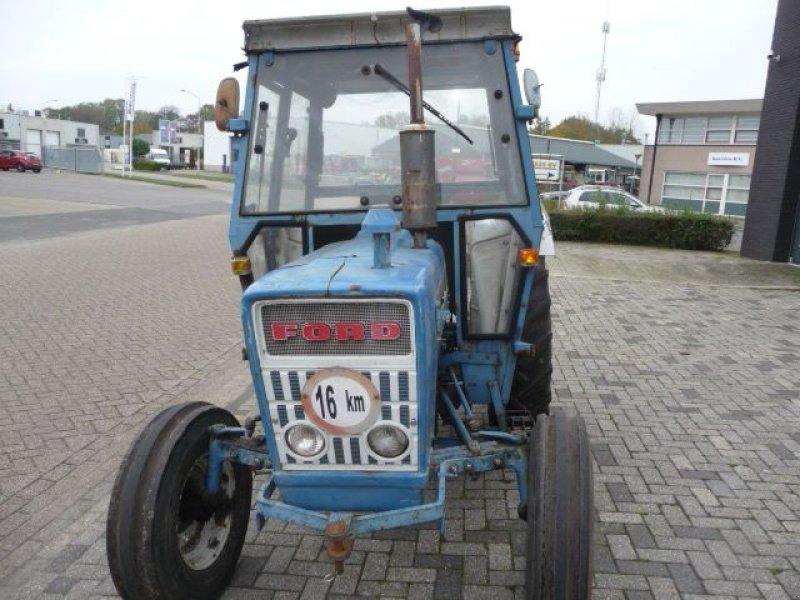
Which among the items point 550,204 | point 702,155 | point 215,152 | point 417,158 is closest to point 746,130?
point 702,155

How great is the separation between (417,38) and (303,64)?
1.14m

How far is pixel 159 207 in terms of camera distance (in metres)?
23.9

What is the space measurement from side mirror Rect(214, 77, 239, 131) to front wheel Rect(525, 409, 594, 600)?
2.10 meters

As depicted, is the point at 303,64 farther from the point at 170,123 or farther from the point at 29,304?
the point at 170,123

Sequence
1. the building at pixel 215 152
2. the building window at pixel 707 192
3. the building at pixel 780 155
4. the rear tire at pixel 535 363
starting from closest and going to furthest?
the rear tire at pixel 535 363
the building at pixel 780 155
the building window at pixel 707 192
the building at pixel 215 152

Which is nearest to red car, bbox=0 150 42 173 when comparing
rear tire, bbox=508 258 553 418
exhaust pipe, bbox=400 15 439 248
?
rear tire, bbox=508 258 553 418

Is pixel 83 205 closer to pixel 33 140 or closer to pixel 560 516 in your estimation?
pixel 560 516

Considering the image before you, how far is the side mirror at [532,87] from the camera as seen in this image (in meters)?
3.23

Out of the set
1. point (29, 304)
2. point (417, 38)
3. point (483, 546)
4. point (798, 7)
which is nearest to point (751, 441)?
point (483, 546)

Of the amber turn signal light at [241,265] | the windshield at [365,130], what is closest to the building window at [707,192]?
the windshield at [365,130]

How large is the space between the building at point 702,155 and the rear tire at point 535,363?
28759 millimetres

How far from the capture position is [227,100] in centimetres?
318

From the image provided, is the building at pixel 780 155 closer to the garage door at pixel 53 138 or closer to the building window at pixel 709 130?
the building window at pixel 709 130

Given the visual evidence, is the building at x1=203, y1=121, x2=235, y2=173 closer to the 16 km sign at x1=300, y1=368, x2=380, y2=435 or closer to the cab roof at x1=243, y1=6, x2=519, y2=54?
the cab roof at x1=243, y1=6, x2=519, y2=54
